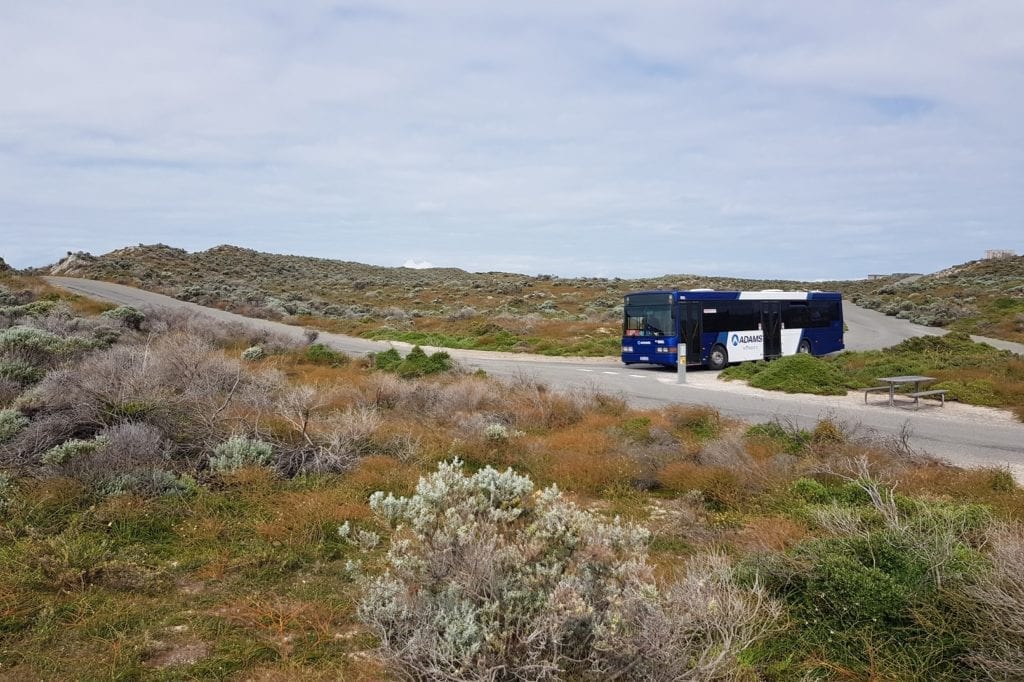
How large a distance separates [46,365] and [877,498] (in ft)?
38.6

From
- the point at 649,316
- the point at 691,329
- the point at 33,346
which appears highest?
the point at 649,316

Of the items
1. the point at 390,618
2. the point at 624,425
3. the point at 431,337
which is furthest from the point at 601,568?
the point at 431,337

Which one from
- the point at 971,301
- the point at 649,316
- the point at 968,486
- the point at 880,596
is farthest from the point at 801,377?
the point at 971,301

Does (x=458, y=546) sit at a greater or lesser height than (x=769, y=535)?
greater

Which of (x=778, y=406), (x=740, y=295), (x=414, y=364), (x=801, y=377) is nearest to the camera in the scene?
(x=778, y=406)

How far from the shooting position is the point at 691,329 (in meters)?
20.7

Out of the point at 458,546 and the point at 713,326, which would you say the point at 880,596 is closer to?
the point at 458,546

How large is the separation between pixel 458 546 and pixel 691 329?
60.9 ft

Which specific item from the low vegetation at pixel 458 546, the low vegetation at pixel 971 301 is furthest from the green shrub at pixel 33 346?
the low vegetation at pixel 971 301

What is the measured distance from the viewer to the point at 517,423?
10258 mm

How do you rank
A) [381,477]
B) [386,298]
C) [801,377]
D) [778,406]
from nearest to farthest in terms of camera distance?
[381,477]
[778,406]
[801,377]
[386,298]

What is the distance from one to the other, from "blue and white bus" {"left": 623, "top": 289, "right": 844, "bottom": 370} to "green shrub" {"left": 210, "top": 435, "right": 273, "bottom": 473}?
48.9 feet

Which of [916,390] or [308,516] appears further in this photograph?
[916,390]

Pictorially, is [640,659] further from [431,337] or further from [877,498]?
[431,337]
